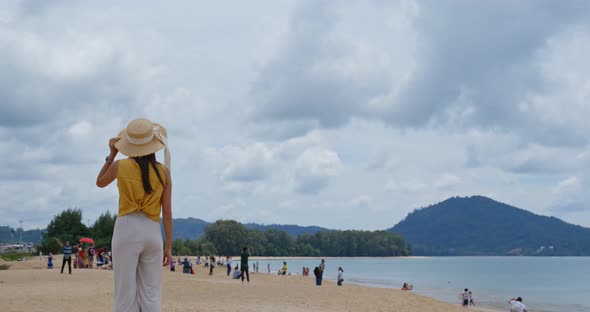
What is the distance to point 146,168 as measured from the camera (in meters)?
5.20

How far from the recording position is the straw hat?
5266 mm

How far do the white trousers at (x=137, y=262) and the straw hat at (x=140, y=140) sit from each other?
20.5 inches

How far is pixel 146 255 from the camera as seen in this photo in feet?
16.9

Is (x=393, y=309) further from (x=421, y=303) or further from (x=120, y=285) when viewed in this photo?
(x=120, y=285)

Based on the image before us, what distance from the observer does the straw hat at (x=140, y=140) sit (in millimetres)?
5266

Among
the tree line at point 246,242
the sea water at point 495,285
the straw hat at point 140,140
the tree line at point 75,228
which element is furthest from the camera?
the tree line at point 246,242

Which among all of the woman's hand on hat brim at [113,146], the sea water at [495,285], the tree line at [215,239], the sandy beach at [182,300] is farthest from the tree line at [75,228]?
the woman's hand on hat brim at [113,146]

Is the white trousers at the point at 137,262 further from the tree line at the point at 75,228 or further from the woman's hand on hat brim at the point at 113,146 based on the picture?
the tree line at the point at 75,228

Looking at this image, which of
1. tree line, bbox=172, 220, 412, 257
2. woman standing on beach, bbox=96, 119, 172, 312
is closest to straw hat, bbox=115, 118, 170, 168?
woman standing on beach, bbox=96, 119, 172, 312

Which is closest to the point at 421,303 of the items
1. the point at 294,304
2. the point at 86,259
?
the point at 294,304

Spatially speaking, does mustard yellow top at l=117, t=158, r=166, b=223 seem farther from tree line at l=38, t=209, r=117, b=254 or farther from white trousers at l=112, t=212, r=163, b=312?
tree line at l=38, t=209, r=117, b=254

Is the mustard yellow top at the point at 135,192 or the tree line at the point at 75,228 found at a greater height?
the tree line at the point at 75,228

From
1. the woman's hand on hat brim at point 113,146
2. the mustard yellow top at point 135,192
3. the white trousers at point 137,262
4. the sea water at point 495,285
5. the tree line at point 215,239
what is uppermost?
the tree line at point 215,239

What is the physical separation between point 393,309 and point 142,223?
16002mm
